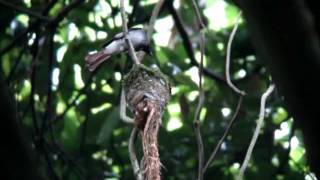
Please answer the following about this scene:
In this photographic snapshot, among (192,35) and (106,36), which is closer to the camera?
(106,36)

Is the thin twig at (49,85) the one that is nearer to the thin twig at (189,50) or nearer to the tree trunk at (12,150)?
the thin twig at (189,50)

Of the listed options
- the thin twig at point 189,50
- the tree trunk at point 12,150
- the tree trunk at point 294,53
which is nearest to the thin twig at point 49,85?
the thin twig at point 189,50

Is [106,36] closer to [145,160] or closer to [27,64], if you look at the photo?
[27,64]

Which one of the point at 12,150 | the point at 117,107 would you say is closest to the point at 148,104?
the point at 12,150

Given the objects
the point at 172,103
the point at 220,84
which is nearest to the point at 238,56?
the point at 220,84

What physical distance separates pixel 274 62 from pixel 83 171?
1861 millimetres

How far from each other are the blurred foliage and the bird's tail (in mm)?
231

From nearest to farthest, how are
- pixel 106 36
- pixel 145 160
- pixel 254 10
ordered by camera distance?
pixel 254 10 → pixel 145 160 → pixel 106 36

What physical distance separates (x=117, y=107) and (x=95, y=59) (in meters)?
0.34

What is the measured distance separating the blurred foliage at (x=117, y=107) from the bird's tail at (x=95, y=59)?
0.23m

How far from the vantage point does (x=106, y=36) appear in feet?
8.15

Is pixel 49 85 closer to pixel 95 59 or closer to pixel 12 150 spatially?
pixel 95 59

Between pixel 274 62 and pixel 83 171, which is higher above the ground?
pixel 274 62

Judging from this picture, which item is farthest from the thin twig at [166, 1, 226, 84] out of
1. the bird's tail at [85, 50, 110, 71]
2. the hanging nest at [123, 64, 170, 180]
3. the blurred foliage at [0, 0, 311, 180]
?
the hanging nest at [123, 64, 170, 180]
